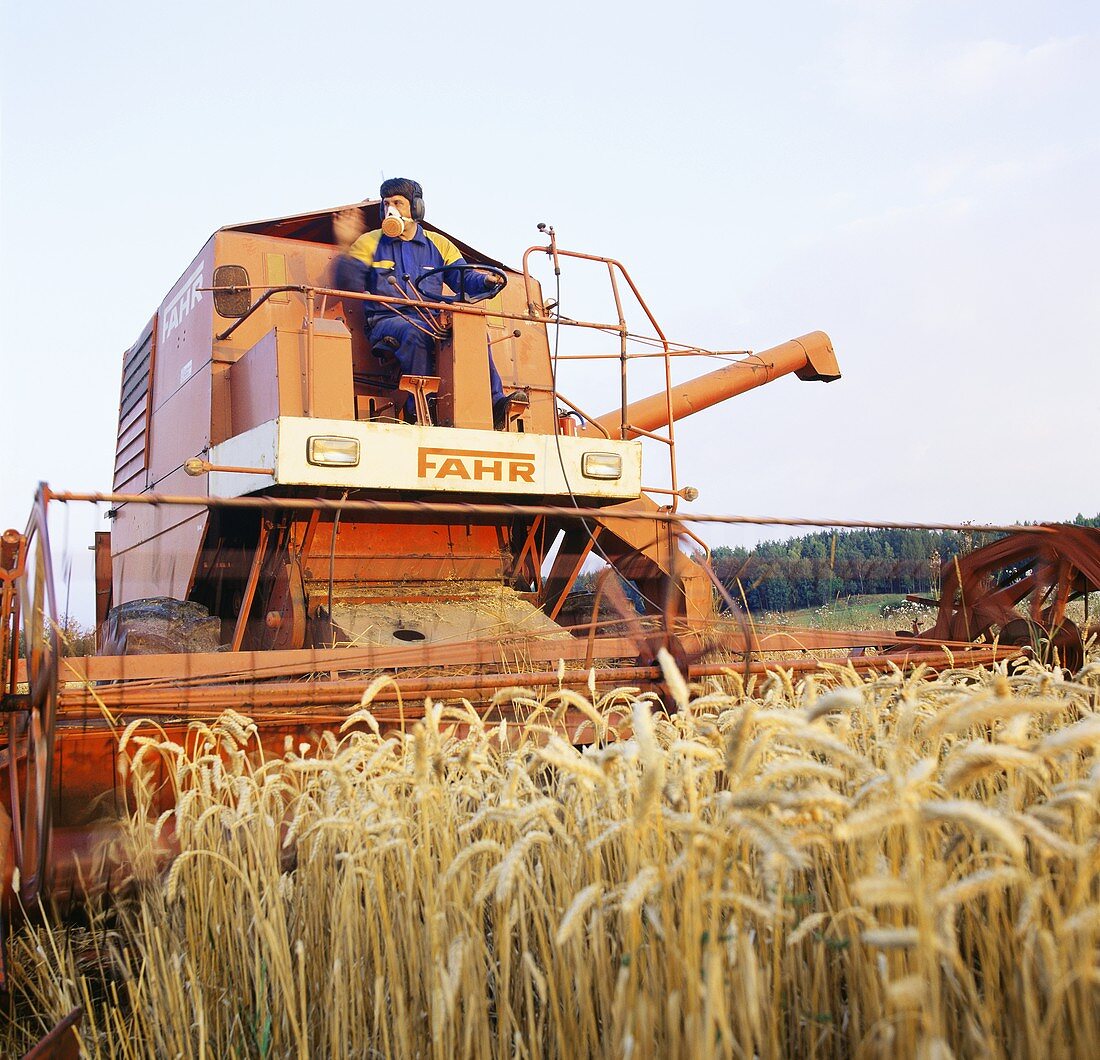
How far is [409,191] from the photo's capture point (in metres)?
6.29

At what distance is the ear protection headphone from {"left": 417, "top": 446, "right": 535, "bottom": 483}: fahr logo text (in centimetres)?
196

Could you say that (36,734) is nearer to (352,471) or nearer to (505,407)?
(352,471)

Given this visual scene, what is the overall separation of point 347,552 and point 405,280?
163 cm

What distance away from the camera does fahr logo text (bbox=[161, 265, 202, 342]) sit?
6406 millimetres

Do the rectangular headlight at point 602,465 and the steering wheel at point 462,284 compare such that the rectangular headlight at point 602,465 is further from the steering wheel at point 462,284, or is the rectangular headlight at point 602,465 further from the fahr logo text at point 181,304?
the fahr logo text at point 181,304

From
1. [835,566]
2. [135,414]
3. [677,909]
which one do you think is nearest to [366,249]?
[135,414]

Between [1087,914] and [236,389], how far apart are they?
5.29 meters

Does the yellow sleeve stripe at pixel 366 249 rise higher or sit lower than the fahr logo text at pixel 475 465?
higher

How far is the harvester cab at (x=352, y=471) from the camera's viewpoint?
15.8 ft

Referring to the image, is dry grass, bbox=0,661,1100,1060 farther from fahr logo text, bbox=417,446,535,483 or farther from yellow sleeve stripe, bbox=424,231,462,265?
yellow sleeve stripe, bbox=424,231,462,265

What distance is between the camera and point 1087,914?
1.11 metres

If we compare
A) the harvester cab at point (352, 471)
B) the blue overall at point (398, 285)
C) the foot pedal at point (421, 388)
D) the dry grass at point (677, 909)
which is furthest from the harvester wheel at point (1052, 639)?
the foot pedal at point (421, 388)

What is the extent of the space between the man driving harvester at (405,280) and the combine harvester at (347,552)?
0.25 ft

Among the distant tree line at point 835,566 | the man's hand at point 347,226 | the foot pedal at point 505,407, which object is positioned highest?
the man's hand at point 347,226
